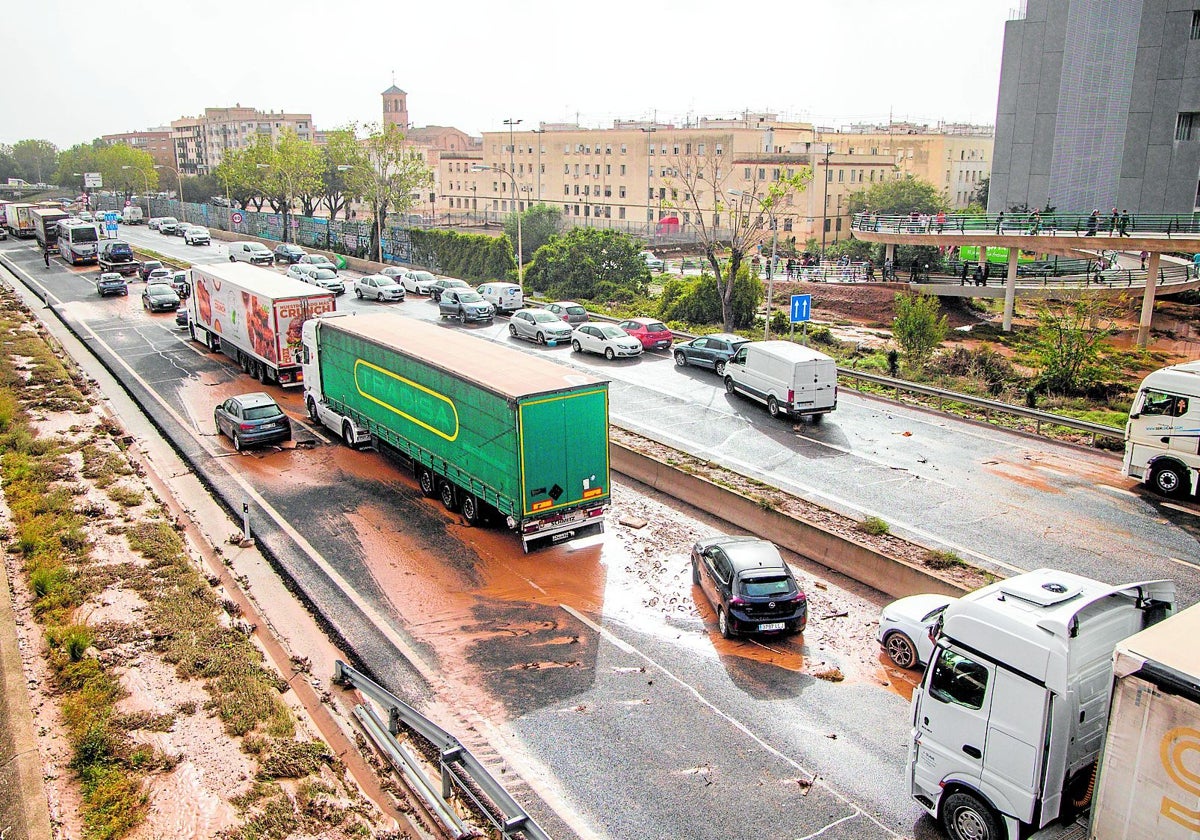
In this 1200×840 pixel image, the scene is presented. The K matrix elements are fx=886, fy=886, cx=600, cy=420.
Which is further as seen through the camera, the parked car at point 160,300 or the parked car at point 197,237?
the parked car at point 197,237

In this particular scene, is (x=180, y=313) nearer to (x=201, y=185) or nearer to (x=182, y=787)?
(x=182, y=787)

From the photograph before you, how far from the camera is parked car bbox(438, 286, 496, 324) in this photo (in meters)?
43.9

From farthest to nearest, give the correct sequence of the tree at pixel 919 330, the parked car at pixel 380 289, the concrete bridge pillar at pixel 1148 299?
the parked car at pixel 380 289 → the concrete bridge pillar at pixel 1148 299 → the tree at pixel 919 330

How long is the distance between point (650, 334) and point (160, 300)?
26.0 metres

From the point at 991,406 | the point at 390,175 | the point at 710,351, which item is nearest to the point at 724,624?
the point at 991,406

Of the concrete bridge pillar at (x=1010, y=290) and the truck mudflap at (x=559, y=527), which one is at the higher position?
the concrete bridge pillar at (x=1010, y=290)

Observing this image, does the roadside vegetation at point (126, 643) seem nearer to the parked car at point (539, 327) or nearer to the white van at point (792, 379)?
the white van at point (792, 379)

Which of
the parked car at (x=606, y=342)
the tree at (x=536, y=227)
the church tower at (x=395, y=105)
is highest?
the church tower at (x=395, y=105)

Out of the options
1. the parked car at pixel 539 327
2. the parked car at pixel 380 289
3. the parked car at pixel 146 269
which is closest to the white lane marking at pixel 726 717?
the parked car at pixel 539 327

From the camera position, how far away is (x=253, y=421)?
2428 cm

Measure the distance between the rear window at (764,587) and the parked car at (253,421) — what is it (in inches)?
592

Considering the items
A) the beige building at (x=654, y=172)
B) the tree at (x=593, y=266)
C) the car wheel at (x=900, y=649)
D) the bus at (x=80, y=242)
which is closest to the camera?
the car wheel at (x=900, y=649)

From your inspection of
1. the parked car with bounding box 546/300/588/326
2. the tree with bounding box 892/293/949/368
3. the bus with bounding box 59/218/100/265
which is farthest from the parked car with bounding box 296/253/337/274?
the tree with bounding box 892/293/949/368

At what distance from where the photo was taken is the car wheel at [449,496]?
20.1 m
